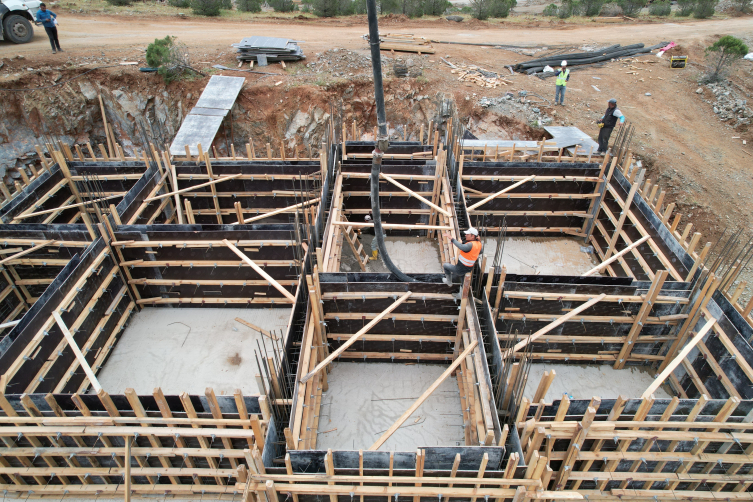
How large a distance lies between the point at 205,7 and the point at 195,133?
14.8 metres

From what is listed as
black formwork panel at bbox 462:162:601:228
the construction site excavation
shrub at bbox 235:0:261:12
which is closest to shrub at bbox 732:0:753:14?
the construction site excavation

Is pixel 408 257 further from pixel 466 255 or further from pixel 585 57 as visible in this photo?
pixel 585 57

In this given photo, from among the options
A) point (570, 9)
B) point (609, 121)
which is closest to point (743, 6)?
point (570, 9)

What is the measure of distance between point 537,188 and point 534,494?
28.1ft

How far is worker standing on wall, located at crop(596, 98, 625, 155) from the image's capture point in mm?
11805

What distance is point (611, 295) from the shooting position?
7742 millimetres

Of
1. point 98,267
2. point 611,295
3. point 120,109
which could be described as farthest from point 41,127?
point 611,295

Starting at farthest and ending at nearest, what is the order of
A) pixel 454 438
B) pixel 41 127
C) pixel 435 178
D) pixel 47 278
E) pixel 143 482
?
1. pixel 41 127
2. pixel 435 178
3. pixel 47 278
4. pixel 454 438
5. pixel 143 482

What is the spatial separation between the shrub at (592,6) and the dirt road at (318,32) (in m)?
3.49

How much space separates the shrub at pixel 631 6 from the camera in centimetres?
2802

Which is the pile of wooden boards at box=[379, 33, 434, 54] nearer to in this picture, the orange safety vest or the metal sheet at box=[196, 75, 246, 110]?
the metal sheet at box=[196, 75, 246, 110]

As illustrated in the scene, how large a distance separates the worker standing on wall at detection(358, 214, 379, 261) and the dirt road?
40.2 ft

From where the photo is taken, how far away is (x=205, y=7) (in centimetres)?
2520

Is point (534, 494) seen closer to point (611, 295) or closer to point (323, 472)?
point (323, 472)
